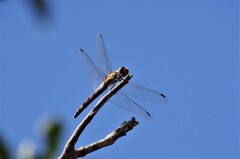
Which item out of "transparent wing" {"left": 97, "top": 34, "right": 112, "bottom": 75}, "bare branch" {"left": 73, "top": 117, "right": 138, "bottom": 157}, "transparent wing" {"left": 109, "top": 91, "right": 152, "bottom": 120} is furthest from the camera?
"transparent wing" {"left": 97, "top": 34, "right": 112, "bottom": 75}

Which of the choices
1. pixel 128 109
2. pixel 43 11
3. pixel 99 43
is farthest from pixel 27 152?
pixel 99 43

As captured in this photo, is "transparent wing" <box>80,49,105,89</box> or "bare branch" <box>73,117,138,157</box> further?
"transparent wing" <box>80,49,105,89</box>

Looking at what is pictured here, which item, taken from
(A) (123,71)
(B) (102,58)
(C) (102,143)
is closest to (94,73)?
(B) (102,58)

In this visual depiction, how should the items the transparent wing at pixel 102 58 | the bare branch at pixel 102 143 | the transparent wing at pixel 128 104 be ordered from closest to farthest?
the bare branch at pixel 102 143, the transparent wing at pixel 128 104, the transparent wing at pixel 102 58

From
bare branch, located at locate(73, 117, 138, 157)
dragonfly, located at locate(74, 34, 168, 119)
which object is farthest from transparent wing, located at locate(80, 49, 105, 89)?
bare branch, located at locate(73, 117, 138, 157)

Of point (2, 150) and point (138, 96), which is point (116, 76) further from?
point (2, 150)

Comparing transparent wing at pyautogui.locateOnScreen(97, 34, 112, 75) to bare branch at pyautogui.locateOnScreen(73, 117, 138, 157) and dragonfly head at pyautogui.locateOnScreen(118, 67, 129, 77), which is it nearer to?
dragonfly head at pyautogui.locateOnScreen(118, 67, 129, 77)

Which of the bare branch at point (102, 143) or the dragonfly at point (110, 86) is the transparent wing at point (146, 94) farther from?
the bare branch at point (102, 143)

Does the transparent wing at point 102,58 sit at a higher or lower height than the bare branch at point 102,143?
higher

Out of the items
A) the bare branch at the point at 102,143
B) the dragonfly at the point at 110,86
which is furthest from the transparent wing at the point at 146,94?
the bare branch at the point at 102,143
